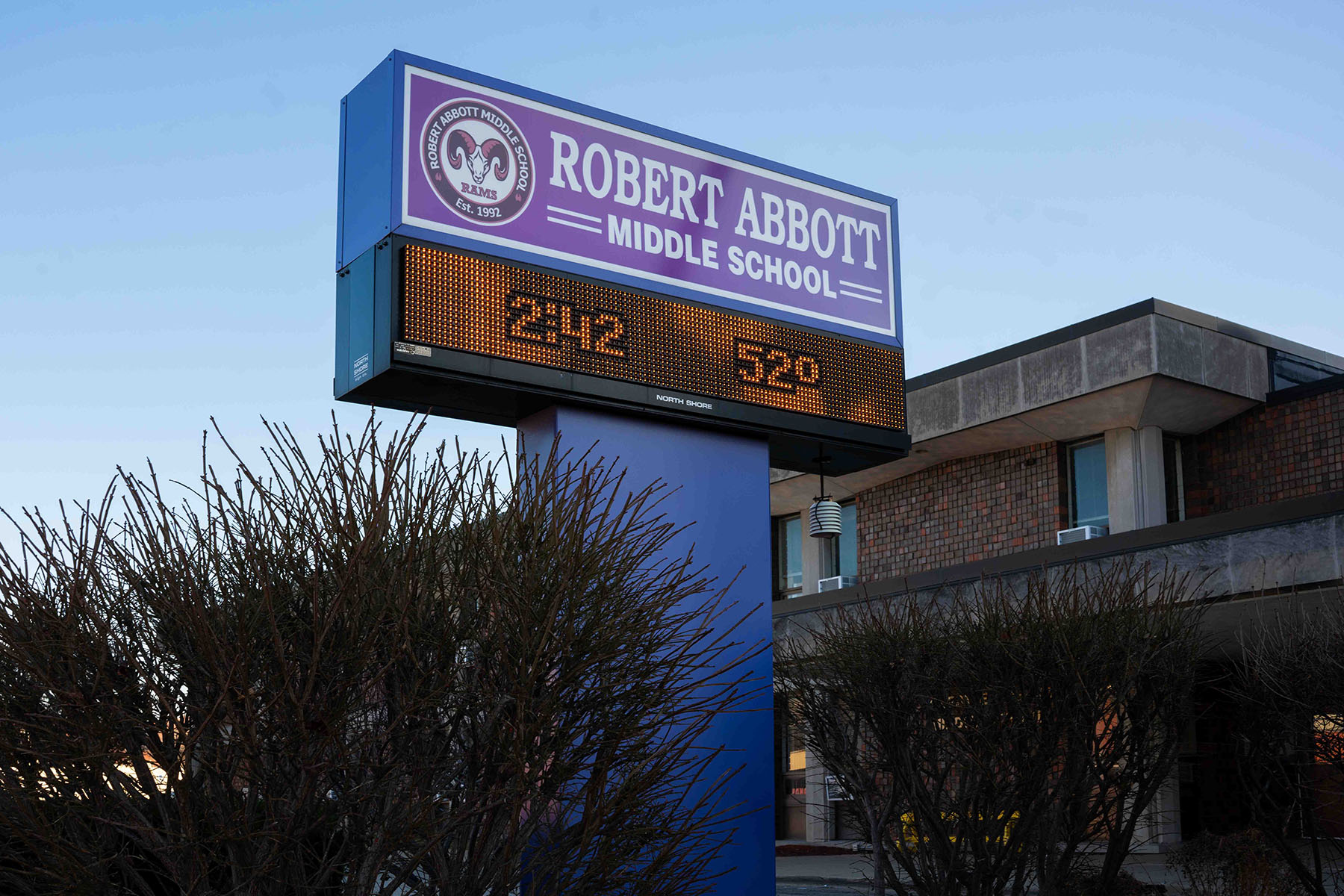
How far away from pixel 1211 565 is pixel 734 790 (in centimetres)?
1122

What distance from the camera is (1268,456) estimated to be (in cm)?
2464

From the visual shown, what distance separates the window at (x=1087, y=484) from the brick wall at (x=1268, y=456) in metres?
1.53

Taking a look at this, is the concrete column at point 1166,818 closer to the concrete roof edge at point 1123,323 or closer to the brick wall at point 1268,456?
the brick wall at point 1268,456

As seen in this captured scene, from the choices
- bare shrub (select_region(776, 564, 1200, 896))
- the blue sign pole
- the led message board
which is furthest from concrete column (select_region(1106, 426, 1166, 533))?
the blue sign pole

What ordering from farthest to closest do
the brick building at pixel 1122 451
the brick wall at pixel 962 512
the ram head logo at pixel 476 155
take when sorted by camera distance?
the brick wall at pixel 962 512 → the brick building at pixel 1122 451 → the ram head logo at pixel 476 155

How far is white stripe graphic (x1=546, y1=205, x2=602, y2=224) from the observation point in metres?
10.5

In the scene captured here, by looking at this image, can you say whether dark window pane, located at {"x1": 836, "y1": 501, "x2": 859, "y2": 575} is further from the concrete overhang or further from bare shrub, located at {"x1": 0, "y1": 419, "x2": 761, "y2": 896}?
bare shrub, located at {"x1": 0, "y1": 419, "x2": 761, "y2": 896}

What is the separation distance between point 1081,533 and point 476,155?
18554mm

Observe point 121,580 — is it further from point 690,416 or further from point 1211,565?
point 1211,565

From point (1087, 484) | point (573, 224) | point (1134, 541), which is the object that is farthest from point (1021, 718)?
point (1087, 484)

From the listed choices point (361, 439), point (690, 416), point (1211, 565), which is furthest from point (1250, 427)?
point (361, 439)

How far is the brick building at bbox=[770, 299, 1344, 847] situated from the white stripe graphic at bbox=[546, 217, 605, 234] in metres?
11.4

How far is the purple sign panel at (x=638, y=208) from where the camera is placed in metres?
9.97

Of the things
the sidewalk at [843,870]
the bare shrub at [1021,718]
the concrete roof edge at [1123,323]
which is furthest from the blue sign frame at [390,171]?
the concrete roof edge at [1123,323]
